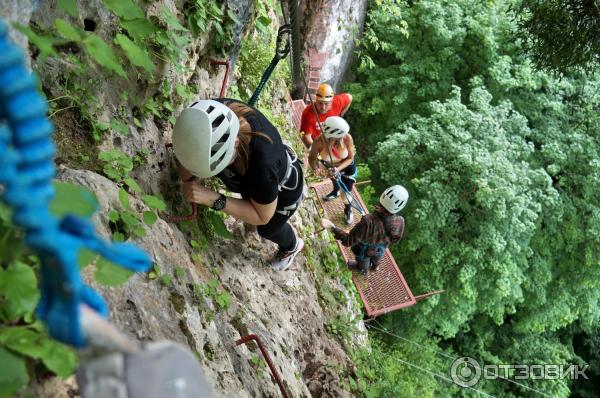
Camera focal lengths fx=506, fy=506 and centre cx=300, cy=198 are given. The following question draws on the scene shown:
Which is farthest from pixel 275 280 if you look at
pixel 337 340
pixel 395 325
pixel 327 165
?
pixel 395 325

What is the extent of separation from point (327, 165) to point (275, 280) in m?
2.37

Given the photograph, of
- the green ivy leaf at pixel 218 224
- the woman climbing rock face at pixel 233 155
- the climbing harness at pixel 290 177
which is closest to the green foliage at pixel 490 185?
the climbing harness at pixel 290 177

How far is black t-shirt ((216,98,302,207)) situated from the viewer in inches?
125

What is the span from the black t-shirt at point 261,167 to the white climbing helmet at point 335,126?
2913 mm

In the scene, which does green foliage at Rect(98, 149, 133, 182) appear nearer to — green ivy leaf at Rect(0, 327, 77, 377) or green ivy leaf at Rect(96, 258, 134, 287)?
green ivy leaf at Rect(96, 258, 134, 287)

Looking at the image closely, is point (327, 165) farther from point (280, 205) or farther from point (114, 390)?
point (114, 390)

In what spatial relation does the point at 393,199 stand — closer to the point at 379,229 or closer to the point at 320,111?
the point at 379,229

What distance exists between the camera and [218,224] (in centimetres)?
402

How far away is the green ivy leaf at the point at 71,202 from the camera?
121cm

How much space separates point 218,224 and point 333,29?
377 inches

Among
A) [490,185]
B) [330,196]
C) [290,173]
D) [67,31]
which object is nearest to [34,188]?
[67,31]

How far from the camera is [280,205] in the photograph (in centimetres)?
408

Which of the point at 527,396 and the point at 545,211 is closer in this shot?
the point at 545,211

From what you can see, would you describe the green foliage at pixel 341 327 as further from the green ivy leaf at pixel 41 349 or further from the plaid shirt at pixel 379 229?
the green ivy leaf at pixel 41 349
